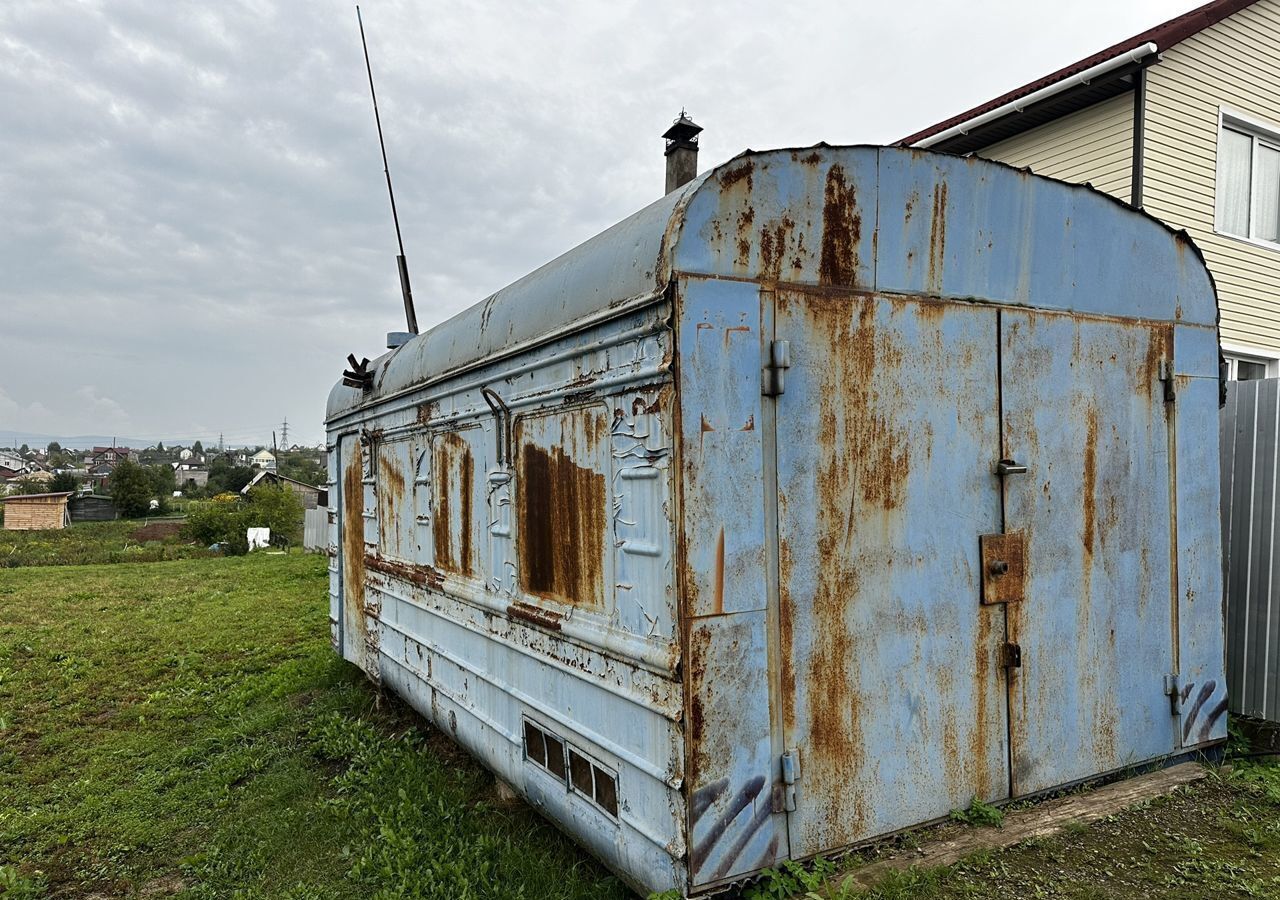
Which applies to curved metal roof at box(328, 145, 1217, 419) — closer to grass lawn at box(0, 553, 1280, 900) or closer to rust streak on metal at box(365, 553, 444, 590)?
rust streak on metal at box(365, 553, 444, 590)

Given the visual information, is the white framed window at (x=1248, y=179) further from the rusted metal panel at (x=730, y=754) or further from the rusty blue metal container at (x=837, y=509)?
the rusted metal panel at (x=730, y=754)

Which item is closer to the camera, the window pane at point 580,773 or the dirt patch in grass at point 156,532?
the window pane at point 580,773

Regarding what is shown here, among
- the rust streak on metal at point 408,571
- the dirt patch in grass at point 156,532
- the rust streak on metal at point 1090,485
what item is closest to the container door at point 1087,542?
the rust streak on metal at point 1090,485

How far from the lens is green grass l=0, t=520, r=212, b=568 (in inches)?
916

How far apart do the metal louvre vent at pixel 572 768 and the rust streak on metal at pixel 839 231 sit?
2.10m

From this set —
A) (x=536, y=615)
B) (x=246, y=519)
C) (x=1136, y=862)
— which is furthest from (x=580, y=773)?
(x=246, y=519)

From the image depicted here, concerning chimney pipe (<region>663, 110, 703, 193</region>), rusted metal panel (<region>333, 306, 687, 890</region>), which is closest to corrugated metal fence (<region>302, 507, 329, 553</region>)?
rusted metal panel (<region>333, 306, 687, 890</region>)

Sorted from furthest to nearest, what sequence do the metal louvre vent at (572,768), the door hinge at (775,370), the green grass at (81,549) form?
1. the green grass at (81,549)
2. the metal louvre vent at (572,768)
3. the door hinge at (775,370)

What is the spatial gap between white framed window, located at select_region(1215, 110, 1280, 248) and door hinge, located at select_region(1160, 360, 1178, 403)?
6503mm

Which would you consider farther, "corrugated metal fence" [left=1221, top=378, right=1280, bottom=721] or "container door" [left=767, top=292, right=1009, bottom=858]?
"corrugated metal fence" [left=1221, top=378, right=1280, bottom=721]

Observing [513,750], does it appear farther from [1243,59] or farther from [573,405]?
[1243,59]

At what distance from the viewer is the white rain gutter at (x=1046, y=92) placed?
782 cm

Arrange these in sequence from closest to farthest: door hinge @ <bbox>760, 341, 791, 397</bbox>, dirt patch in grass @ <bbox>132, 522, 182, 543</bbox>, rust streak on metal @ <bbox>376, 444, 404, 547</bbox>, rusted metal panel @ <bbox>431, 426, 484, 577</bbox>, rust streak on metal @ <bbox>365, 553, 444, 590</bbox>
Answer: door hinge @ <bbox>760, 341, 791, 397</bbox>, rusted metal panel @ <bbox>431, 426, 484, 577</bbox>, rust streak on metal @ <bbox>365, 553, 444, 590</bbox>, rust streak on metal @ <bbox>376, 444, 404, 547</bbox>, dirt patch in grass @ <bbox>132, 522, 182, 543</bbox>

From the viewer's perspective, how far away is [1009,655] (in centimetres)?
345
